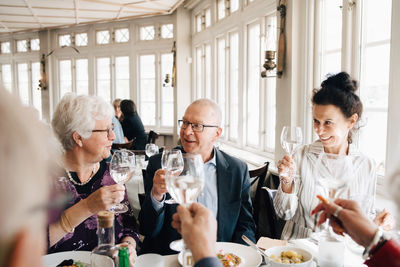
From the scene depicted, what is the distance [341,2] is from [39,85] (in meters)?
9.19

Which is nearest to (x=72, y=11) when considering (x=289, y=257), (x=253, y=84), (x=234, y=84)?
(x=234, y=84)

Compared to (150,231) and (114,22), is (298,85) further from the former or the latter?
(114,22)

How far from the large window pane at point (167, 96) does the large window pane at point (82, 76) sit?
251 cm

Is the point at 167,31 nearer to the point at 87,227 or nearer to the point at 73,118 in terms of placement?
the point at 73,118

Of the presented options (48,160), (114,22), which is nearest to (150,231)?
(48,160)

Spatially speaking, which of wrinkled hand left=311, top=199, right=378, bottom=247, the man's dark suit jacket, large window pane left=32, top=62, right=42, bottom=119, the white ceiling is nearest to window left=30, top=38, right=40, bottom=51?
large window pane left=32, top=62, right=42, bottom=119

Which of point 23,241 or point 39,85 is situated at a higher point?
point 39,85

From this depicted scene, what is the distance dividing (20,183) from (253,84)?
4.80m

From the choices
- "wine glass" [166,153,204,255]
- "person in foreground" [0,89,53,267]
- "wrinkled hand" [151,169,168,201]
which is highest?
"person in foreground" [0,89,53,267]

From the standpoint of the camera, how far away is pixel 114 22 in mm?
9219

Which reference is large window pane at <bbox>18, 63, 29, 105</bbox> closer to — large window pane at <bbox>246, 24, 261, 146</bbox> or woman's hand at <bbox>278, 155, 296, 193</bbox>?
large window pane at <bbox>246, 24, 261, 146</bbox>

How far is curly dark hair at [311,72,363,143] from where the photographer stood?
88.9 inches

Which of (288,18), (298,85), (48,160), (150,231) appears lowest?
(150,231)

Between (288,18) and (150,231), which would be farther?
(288,18)
